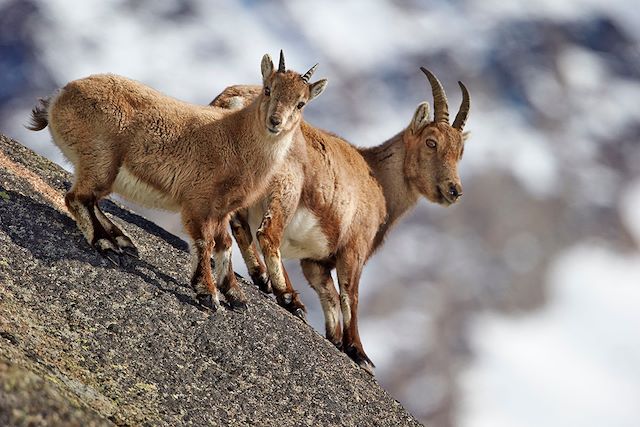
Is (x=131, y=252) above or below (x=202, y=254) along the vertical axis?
below

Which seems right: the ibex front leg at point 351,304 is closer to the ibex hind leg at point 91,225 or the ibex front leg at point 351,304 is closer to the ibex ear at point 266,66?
the ibex ear at point 266,66

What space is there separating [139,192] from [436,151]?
344 inches

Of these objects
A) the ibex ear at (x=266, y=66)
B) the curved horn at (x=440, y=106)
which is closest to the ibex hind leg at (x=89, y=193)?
the ibex ear at (x=266, y=66)

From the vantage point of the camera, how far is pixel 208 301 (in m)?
15.5

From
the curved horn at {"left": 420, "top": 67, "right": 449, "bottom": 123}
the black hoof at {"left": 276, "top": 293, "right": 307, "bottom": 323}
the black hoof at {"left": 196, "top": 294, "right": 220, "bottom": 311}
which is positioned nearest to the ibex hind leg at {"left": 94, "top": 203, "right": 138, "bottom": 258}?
the black hoof at {"left": 196, "top": 294, "right": 220, "bottom": 311}

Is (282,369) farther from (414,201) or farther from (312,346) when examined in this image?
(414,201)

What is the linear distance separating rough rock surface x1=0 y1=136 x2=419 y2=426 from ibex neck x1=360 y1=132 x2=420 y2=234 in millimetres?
5748

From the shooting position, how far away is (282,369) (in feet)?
49.9

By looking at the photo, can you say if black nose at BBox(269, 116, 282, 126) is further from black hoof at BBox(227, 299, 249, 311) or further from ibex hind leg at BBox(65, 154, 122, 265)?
black hoof at BBox(227, 299, 249, 311)

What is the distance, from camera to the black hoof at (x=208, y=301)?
15477mm

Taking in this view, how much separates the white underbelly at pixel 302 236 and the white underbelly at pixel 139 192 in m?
3.15

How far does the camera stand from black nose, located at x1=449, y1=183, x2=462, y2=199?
22.3 meters

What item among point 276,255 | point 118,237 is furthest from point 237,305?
point 276,255

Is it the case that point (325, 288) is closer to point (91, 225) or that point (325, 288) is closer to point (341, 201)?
point (341, 201)
